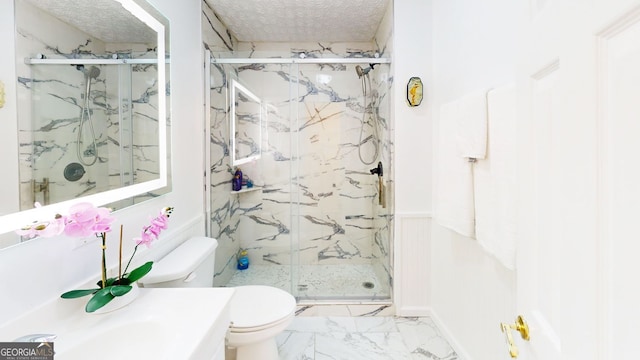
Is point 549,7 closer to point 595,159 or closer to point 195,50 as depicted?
point 595,159

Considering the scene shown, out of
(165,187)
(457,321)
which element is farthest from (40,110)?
(457,321)

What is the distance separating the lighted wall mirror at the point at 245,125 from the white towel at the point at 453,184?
1.58 meters

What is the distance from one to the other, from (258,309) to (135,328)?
28.4 inches

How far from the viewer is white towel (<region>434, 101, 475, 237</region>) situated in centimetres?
157

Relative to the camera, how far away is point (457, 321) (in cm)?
189

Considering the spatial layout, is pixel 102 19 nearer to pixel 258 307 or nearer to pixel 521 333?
pixel 258 307

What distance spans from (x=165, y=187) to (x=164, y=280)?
→ 56cm

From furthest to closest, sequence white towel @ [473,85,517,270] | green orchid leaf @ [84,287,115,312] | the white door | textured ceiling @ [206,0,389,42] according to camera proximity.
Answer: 1. textured ceiling @ [206,0,389,42]
2. white towel @ [473,85,517,270]
3. green orchid leaf @ [84,287,115,312]
4. the white door

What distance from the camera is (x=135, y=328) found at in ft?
3.14

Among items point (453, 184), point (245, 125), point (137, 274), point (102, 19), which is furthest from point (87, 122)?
point (453, 184)

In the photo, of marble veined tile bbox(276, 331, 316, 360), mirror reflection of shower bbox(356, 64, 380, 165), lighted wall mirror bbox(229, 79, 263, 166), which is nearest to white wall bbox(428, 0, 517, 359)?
mirror reflection of shower bbox(356, 64, 380, 165)

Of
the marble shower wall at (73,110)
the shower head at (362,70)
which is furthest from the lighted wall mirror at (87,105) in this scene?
the shower head at (362,70)

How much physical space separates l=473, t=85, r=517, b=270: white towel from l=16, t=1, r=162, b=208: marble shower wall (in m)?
1.66

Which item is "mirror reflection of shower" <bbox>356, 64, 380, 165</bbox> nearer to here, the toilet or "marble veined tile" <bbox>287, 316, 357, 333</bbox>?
"marble veined tile" <bbox>287, 316, 357, 333</bbox>
